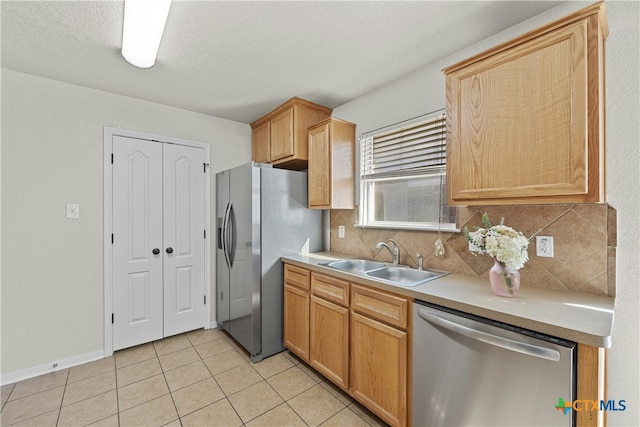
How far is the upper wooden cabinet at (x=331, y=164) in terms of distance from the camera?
2525 mm

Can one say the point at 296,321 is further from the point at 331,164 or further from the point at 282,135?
the point at 282,135

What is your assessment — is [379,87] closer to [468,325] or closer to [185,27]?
[185,27]

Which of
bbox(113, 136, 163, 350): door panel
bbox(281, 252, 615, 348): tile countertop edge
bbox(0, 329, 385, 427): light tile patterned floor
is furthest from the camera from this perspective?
bbox(113, 136, 163, 350): door panel

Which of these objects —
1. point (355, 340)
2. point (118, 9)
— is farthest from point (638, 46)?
point (118, 9)

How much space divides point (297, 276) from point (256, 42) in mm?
1809

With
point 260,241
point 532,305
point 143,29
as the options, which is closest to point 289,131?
point 260,241

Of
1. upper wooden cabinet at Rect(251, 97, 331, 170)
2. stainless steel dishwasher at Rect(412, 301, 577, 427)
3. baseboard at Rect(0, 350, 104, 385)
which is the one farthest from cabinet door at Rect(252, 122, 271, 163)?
baseboard at Rect(0, 350, 104, 385)

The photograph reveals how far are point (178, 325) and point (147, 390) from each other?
94 cm

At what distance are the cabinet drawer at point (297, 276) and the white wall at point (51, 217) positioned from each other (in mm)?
1744

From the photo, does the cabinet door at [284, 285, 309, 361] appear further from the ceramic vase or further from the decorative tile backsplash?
the ceramic vase

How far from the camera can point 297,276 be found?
2432 mm

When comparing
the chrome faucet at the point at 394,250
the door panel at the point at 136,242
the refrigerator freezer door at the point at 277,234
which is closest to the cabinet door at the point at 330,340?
the refrigerator freezer door at the point at 277,234

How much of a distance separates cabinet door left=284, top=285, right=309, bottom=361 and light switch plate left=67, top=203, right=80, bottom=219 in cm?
197

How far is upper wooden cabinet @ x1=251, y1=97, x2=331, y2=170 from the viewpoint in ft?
9.11
